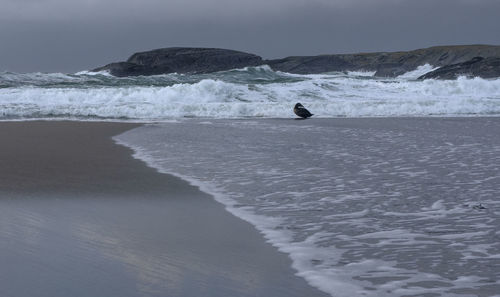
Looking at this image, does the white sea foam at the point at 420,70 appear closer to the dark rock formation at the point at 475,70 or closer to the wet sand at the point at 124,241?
the dark rock formation at the point at 475,70

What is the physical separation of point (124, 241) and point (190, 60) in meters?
53.1

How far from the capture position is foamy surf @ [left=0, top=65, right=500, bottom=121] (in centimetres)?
1750

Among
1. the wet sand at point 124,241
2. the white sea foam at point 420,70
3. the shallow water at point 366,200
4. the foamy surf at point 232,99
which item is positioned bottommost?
the wet sand at point 124,241

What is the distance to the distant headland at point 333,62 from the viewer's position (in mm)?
43938

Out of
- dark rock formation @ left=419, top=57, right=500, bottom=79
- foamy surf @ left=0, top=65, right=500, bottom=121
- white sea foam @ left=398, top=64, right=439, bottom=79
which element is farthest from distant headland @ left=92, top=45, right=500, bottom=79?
foamy surf @ left=0, top=65, right=500, bottom=121

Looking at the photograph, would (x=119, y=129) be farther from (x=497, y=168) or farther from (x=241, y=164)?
(x=497, y=168)

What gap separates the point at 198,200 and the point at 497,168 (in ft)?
10.2

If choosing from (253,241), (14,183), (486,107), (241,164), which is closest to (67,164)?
(14,183)

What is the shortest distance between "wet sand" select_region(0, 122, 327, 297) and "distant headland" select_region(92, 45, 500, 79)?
3739 cm

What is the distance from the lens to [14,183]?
5.96 metres

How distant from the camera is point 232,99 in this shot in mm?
21453

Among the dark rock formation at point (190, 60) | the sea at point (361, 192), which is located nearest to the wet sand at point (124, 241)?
the sea at point (361, 192)

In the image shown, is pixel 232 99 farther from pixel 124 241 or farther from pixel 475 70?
pixel 475 70

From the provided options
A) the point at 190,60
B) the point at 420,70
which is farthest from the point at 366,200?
the point at 420,70
